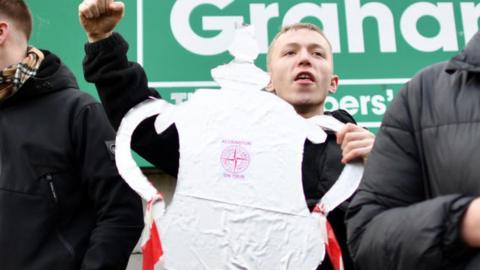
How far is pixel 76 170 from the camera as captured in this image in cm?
167

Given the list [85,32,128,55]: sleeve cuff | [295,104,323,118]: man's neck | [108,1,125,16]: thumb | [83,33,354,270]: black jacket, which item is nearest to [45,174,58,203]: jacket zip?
[83,33,354,270]: black jacket

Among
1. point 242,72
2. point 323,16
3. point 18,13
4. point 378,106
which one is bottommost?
point 378,106

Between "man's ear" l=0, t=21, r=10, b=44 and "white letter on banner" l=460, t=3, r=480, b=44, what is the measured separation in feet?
5.88

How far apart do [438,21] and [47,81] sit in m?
1.66

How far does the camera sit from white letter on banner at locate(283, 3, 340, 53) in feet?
8.58

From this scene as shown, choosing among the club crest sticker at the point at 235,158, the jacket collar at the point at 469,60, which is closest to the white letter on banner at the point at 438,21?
the club crest sticker at the point at 235,158

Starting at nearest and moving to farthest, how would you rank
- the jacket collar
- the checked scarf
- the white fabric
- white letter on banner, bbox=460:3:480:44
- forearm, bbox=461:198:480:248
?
1. forearm, bbox=461:198:480:248
2. the jacket collar
3. the white fabric
4. the checked scarf
5. white letter on banner, bbox=460:3:480:44

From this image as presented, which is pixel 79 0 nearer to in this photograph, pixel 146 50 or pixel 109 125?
pixel 146 50

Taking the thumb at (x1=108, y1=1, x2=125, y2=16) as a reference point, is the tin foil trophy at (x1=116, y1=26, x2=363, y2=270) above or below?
below

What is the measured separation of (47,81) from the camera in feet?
5.77

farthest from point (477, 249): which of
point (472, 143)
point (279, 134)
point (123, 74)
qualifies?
point (123, 74)

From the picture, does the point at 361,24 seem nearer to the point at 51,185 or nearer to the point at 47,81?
the point at 47,81

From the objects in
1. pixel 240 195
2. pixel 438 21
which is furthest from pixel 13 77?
pixel 438 21

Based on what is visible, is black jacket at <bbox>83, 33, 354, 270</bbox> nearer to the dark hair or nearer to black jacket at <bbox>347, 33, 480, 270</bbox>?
the dark hair
